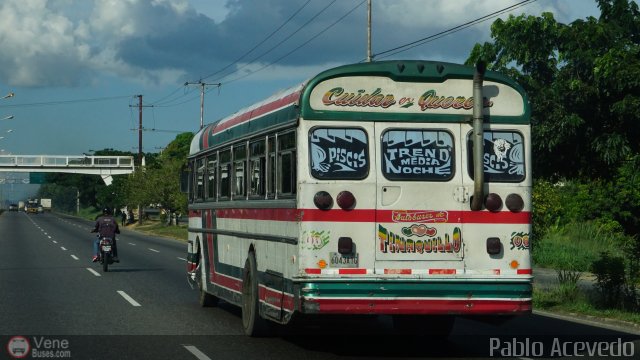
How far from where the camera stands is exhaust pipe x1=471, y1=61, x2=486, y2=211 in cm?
1088

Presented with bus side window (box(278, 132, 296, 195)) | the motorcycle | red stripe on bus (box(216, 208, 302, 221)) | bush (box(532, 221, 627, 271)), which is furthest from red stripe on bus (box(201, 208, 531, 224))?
bush (box(532, 221, 627, 271))

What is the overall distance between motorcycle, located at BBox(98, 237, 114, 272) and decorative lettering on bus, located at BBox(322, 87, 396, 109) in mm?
15682

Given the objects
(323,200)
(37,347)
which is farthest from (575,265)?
(37,347)

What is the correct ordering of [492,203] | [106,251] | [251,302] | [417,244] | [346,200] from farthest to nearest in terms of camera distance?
1. [106,251]
2. [251,302]
3. [492,203]
4. [417,244]
5. [346,200]

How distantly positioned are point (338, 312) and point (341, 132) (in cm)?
191

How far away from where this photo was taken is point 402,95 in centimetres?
1111

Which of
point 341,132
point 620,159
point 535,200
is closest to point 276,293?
point 341,132

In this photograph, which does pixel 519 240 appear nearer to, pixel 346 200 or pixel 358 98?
pixel 346 200

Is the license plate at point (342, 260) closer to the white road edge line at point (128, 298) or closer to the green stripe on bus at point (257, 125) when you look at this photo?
the green stripe on bus at point (257, 125)

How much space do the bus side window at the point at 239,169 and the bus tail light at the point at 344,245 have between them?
321 cm

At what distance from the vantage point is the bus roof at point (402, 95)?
1095cm

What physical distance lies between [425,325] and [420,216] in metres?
2.92

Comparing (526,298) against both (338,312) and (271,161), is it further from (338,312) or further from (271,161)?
(271,161)

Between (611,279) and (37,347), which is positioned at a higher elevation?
(611,279)
